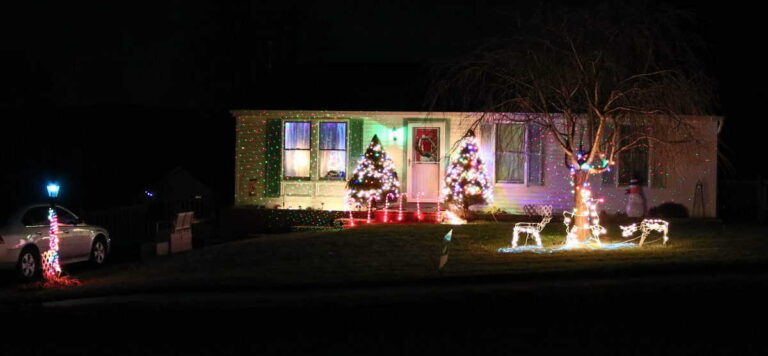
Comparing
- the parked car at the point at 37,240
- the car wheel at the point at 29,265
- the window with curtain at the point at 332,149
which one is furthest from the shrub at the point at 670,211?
the car wheel at the point at 29,265

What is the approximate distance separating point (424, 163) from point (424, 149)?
0.41 meters

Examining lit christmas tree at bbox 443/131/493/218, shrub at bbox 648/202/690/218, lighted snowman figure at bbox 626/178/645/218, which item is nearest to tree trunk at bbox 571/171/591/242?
lit christmas tree at bbox 443/131/493/218

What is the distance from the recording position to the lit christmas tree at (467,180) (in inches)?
842

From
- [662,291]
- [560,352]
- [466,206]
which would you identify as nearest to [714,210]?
[466,206]

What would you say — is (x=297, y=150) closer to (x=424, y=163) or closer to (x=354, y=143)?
(x=354, y=143)

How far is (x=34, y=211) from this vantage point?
55.0 feet

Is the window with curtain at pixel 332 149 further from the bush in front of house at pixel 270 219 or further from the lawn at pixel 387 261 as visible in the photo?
the lawn at pixel 387 261

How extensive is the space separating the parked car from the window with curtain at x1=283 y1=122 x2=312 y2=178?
6019 millimetres

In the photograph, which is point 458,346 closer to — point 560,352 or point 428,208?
point 560,352

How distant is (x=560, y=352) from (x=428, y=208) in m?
13.5

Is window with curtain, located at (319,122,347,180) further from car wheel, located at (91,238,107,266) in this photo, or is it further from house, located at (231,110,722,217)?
car wheel, located at (91,238,107,266)

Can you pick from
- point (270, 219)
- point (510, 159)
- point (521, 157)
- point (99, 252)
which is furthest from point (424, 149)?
point (99, 252)

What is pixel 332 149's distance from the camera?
76.1 feet

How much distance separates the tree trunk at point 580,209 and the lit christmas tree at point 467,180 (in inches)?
186
